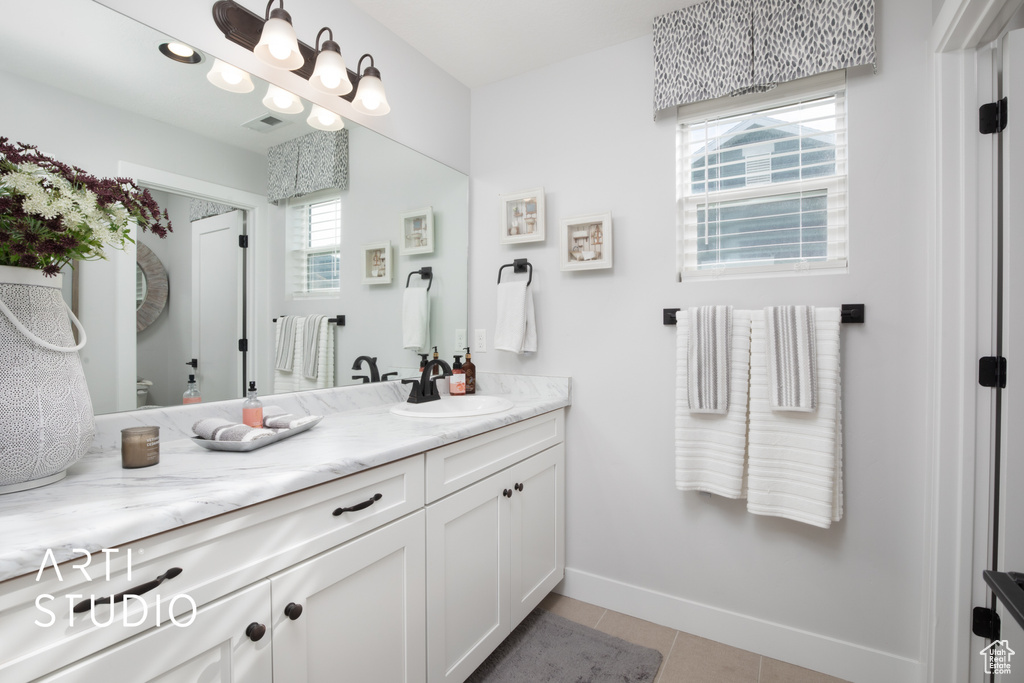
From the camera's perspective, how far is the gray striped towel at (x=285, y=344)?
63.9 inches

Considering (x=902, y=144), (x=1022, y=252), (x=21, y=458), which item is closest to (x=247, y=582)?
(x=21, y=458)

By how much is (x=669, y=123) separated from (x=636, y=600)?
202 centimetres

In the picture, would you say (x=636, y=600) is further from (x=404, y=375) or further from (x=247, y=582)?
(x=247, y=582)

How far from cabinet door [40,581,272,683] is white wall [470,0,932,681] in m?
1.48

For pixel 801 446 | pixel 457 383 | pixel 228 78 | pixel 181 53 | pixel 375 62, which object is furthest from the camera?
pixel 457 383

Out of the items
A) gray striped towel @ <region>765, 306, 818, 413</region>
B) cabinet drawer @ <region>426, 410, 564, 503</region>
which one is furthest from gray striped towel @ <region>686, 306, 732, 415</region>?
cabinet drawer @ <region>426, 410, 564, 503</region>

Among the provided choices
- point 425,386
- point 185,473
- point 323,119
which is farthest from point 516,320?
point 185,473

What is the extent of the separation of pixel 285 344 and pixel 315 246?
0.37 meters

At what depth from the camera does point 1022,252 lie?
3.83ft

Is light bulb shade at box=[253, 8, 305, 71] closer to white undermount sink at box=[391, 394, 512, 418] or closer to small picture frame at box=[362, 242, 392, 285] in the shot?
small picture frame at box=[362, 242, 392, 285]

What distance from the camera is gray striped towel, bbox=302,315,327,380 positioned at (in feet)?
5.58

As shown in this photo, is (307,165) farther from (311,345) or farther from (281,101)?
(311,345)

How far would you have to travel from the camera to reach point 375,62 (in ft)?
6.33

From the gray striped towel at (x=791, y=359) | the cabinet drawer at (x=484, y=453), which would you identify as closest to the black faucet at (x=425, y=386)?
the cabinet drawer at (x=484, y=453)
